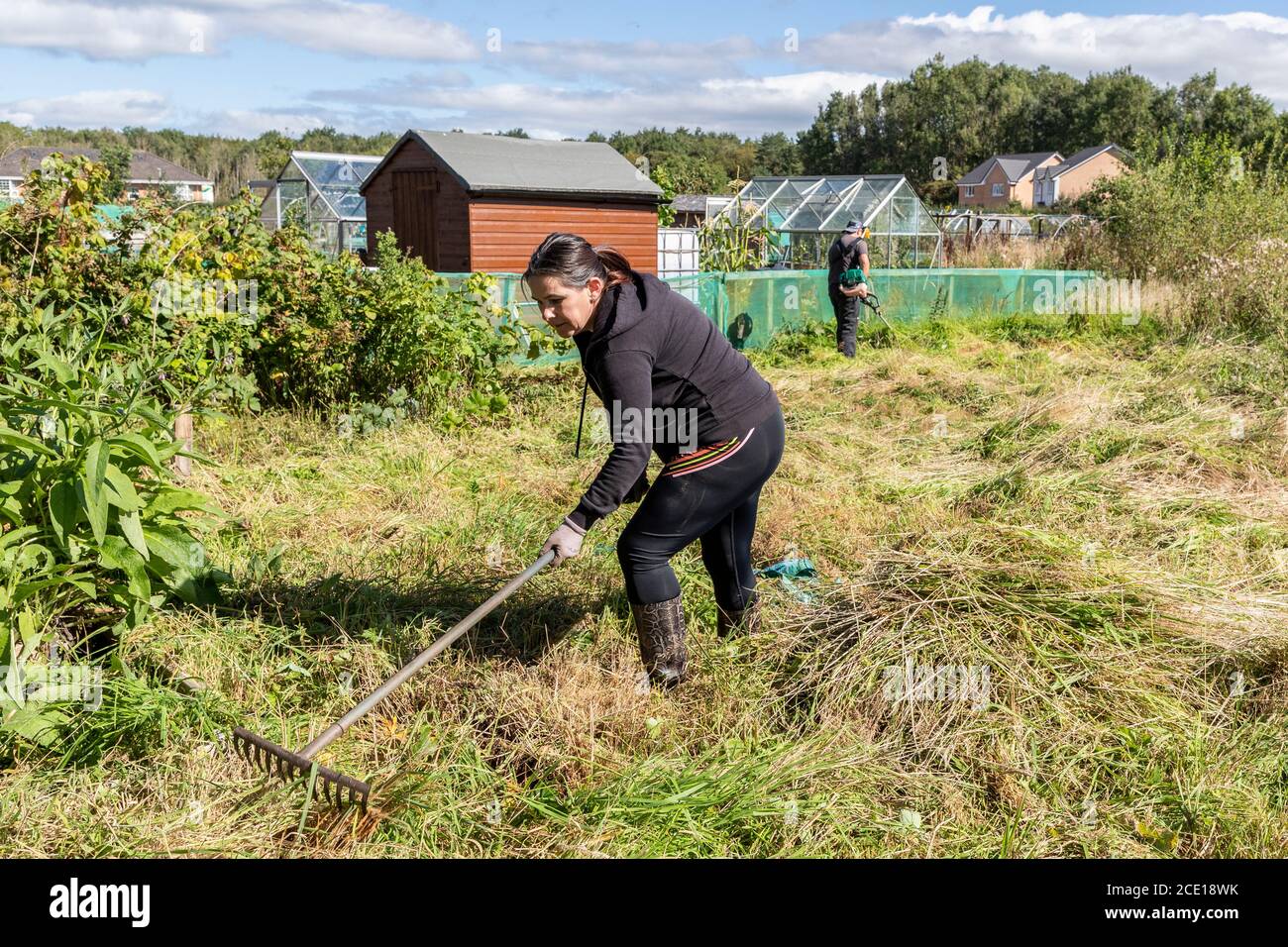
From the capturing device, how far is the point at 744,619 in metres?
3.75

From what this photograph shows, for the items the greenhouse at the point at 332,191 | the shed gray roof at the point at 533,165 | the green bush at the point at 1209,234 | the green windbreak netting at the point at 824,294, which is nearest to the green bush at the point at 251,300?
the green windbreak netting at the point at 824,294

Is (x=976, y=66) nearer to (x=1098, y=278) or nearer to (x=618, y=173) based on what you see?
(x=618, y=173)

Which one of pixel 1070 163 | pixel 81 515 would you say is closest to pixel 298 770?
pixel 81 515

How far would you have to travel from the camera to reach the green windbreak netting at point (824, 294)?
11.2 meters

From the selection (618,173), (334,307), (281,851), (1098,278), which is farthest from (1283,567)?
(618,173)

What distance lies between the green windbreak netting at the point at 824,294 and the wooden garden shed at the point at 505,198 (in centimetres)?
656

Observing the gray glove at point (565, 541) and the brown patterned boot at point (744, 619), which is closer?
the gray glove at point (565, 541)

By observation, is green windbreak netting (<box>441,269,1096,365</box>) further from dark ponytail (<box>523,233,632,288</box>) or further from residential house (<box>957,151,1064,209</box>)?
residential house (<box>957,151,1064,209</box>)

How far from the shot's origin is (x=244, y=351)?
6.65m

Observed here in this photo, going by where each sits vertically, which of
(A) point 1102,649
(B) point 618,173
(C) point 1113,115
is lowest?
(A) point 1102,649

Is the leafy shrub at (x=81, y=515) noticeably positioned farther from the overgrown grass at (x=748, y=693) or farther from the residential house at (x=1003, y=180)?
the residential house at (x=1003, y=180)
